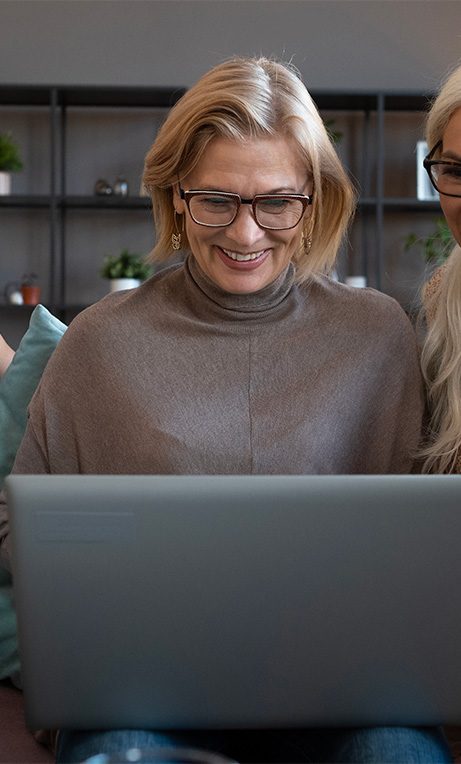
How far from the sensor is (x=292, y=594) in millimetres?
700

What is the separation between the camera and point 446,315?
4.16 ft

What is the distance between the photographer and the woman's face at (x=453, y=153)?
1146 mm

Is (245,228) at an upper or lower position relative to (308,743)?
upper

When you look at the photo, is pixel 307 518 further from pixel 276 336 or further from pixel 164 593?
pixel 276 336

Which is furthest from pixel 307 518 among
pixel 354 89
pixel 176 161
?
pixel 354 89

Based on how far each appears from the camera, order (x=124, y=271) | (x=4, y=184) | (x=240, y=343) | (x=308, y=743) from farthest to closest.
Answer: (x=4, y=184) → (x=124, y=271) → (x=240, y=343) → (x=308, y=743)

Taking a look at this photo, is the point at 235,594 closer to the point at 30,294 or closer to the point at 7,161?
the point at 30,294

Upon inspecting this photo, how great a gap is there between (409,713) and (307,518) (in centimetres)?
24

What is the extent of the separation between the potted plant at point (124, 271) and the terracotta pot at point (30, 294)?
0.35m

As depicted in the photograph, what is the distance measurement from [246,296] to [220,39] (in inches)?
146

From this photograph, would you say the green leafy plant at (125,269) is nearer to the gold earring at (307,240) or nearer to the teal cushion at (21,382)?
the teal cushion at (21,382)

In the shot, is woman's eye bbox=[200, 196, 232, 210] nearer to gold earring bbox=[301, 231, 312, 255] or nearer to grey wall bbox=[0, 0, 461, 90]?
gold earring bbox=[301, 231, 312, 255]

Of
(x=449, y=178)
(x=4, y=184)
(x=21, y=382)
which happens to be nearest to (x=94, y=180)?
(x=4, y=184)

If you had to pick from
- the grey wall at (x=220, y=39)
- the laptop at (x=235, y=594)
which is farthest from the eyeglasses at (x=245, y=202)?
the grey wall at (x=220, y=39)
